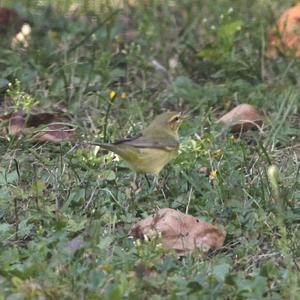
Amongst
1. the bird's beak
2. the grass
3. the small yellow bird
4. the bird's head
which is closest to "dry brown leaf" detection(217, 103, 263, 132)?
the grass

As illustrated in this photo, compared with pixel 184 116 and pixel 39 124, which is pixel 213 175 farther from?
pixel 39 124

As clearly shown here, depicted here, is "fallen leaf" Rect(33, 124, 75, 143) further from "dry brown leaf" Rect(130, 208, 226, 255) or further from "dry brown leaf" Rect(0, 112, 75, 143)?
"dry brown leaf" Rect(130, 208, 226, 255)

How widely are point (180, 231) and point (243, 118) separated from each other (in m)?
Result: 2.01

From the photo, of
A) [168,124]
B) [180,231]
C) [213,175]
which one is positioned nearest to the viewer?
[180,231]

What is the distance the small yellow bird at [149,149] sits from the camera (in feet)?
20.3

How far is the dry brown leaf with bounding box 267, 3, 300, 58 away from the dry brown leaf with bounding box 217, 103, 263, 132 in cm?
98

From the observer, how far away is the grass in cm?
Answer: 482

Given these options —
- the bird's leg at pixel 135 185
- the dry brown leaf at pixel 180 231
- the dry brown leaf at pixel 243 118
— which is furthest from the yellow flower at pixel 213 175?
the dry brown leaf at pixel 243 118

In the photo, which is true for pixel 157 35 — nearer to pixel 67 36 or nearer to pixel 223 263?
pixel 67 36

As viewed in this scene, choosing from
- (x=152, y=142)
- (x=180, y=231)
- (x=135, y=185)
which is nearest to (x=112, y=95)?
(x=152, y=142)

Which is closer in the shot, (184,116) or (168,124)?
(168,124)

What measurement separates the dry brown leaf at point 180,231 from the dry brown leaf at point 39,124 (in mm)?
1501

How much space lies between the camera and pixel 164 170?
21.3 feet

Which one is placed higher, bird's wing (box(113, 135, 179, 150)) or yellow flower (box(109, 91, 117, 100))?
bird's wing (box(113, 135, 179, 150))
